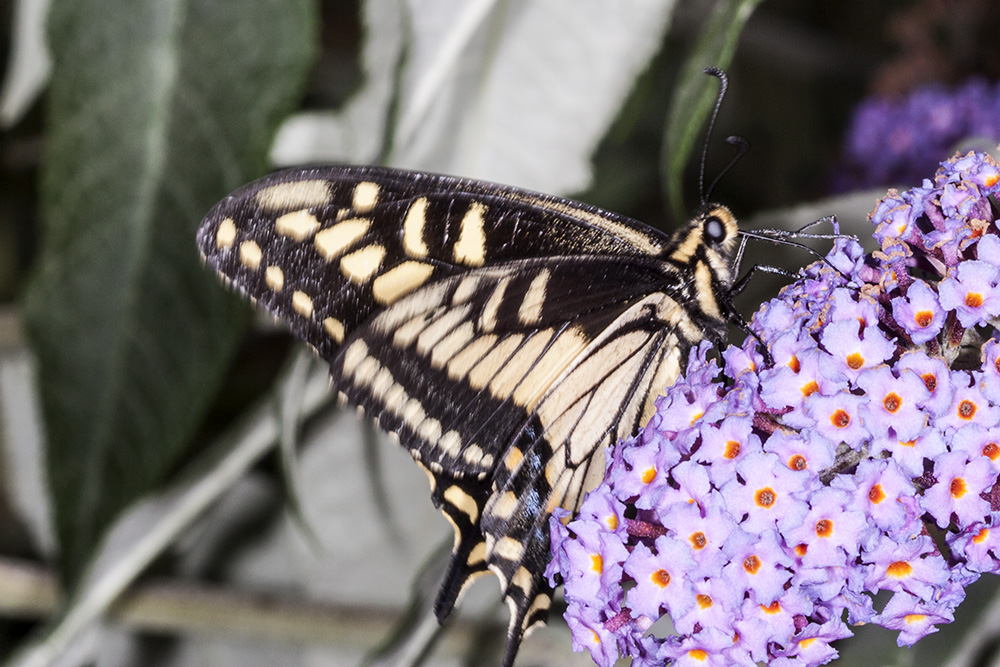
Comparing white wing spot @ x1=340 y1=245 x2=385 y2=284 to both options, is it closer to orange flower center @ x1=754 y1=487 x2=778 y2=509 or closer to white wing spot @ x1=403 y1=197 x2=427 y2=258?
white wing spot @ x1=403 y1=197 x2=427 y2=258

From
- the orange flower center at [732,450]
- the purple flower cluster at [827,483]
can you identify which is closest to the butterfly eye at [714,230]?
the purple flower cluster at [827,483]

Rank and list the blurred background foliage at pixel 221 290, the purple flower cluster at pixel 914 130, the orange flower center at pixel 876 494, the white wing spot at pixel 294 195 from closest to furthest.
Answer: the orange flower center at pixel 876 494
the white wing spot at pixel 294 195
the blurred background foliage at pixel 221 290
the purple flower cluster at pixel 914 130

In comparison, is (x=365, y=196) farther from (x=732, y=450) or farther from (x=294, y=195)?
(x=732, y=450)

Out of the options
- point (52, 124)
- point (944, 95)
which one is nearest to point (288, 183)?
point (52, 124)

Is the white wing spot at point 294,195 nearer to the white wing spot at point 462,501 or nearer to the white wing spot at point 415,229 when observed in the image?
the white wing spot at point 415,229

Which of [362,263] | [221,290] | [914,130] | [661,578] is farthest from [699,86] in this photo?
[914,130]

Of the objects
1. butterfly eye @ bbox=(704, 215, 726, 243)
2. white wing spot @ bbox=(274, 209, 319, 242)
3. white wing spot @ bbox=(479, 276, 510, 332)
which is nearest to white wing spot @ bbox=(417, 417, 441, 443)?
white wing spot @ bbox=(479, 276, 510, 332)
